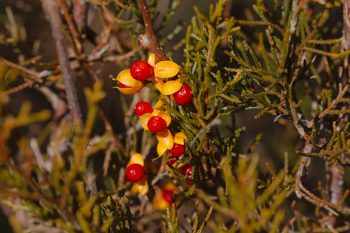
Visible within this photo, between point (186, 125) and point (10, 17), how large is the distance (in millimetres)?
1392

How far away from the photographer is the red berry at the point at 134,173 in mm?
1608

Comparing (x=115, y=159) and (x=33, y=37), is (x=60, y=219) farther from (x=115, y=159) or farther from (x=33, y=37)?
(x=33, y=37)

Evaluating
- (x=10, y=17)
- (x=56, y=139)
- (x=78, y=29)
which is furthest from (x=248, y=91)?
(x=10, y=17)

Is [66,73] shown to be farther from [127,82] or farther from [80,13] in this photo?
[80,13]

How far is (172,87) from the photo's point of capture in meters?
1.40

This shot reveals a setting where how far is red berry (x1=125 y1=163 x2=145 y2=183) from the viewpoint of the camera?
1.61m

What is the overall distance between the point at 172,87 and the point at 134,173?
409 millimetres

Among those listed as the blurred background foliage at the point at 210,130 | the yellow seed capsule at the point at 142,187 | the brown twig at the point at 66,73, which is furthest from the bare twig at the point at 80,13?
the yellow seed capsule at the point at 142,187

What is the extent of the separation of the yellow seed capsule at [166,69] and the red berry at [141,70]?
52 mm

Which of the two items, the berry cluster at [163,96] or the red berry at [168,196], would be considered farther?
the red berry at [168,196]

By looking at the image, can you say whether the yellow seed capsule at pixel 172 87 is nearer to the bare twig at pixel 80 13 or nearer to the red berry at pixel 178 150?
the red berry at pixel 178 150

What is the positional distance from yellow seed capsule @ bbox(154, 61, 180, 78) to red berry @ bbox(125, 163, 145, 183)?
1.38ft

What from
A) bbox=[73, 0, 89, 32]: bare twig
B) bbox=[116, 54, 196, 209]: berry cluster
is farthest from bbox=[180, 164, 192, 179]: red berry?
bbox=[73, 0, 89, 32]: bare twig

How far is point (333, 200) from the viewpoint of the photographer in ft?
6.22
